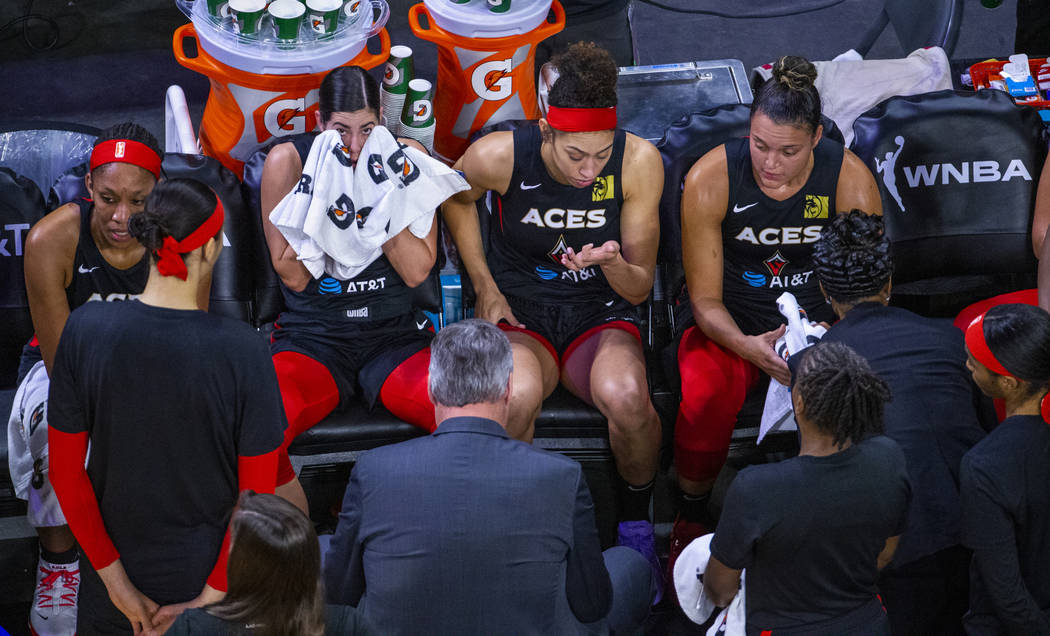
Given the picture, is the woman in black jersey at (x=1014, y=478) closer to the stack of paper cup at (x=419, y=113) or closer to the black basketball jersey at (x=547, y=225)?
the black basketball jersey at (x=547, y=225)

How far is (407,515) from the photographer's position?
78.9 inches

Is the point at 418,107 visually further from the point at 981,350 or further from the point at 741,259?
the point at 981,350

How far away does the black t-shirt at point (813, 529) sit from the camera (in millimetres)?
2180

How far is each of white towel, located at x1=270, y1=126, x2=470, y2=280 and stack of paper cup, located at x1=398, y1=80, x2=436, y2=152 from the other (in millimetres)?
570

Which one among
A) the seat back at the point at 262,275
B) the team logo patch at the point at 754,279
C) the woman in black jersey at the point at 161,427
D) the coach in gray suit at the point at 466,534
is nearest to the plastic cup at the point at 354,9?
the seat back at the point at 262,275

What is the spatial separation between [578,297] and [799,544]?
1.45m

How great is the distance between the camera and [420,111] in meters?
3.81

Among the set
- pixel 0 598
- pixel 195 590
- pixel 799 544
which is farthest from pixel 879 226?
pixel 0 598

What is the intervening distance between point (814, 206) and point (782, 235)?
0.14 meters

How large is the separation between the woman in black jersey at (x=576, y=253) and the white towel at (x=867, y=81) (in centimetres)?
111

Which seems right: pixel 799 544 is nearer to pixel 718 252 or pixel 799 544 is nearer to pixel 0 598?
pixel 718 252

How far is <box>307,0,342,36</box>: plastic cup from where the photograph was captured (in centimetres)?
377

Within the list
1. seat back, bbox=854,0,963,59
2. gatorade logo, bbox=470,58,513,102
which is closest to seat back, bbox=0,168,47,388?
gatorade logo, bbox=470,58,513,102

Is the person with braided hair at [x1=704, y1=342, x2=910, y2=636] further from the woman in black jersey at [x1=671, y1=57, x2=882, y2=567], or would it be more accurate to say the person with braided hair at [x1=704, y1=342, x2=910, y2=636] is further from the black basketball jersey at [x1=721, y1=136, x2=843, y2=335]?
the black basketball jersey at [x1=721, y1=136, x2=843, y2=335]
